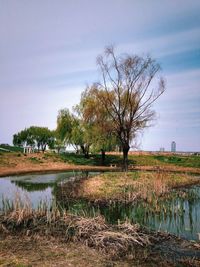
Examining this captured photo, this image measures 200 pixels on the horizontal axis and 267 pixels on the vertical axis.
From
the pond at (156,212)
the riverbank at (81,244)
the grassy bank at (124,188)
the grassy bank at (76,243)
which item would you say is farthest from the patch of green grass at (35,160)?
the riverbank at (81,244)

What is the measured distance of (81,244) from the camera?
950cm

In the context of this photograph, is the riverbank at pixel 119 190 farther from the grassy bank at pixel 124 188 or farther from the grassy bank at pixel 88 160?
the grassy bank at pixel 88 160

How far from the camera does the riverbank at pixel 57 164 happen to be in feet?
126

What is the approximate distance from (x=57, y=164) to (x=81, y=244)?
117 ft

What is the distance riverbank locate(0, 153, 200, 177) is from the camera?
3853cm

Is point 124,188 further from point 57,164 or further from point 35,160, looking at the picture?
point 35,160

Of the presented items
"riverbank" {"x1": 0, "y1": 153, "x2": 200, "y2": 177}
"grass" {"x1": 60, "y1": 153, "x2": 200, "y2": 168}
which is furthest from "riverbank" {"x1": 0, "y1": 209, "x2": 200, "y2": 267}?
"grass" {"x1": 60, "y1": 153, "x2": 200, "y2": 168}

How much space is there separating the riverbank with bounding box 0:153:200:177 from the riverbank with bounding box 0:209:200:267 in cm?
2282

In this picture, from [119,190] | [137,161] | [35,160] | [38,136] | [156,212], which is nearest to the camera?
[156,212]

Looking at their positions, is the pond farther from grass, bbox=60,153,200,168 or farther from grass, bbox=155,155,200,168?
grass, bbox=155,155,200,168

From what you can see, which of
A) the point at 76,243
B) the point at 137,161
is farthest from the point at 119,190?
the point at 137,161

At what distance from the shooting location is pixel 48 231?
10609 millimetres

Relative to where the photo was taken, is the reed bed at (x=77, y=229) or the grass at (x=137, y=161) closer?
the reed bed at (x=77, y=229)

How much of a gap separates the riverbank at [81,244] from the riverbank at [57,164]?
22.8m
